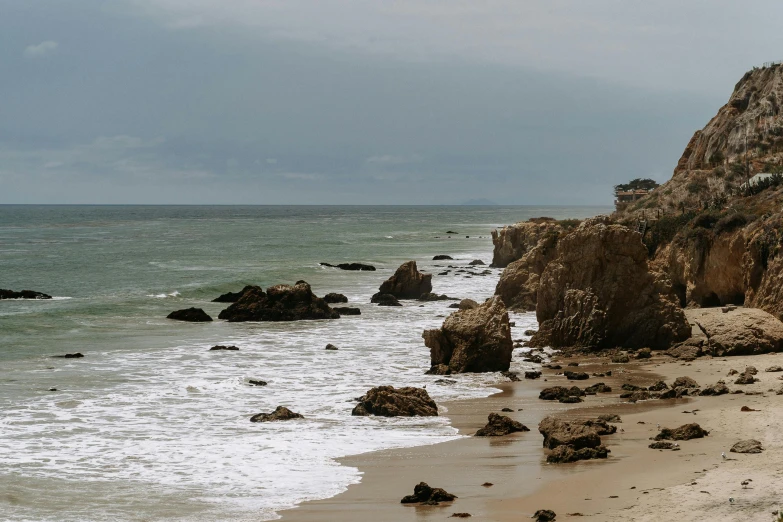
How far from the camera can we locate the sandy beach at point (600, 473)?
1110cm

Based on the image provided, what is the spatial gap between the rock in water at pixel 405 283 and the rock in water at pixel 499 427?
24.9 m

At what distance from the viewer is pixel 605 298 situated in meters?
25.0

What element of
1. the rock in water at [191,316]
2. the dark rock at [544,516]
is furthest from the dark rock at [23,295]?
the dark rock at [544,516]

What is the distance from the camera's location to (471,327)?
22656 mm

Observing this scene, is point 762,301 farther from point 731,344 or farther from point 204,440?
point 204,440

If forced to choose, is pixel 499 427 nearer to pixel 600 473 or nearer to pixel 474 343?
pixel 600 473

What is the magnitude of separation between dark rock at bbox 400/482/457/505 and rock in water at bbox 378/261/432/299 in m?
28.7

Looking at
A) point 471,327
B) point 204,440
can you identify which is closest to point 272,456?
point 204,440

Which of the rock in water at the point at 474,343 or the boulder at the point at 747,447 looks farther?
the rock in water at the point at 474,343

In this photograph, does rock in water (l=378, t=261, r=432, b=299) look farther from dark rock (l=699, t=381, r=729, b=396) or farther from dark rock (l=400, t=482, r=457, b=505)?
dark rock (l=400, t=482, r=457, b=505)

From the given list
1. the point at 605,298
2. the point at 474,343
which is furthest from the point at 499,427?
the point at 605,298

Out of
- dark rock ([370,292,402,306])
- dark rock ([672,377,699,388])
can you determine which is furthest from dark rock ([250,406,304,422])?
dark rock ([370,292,402,306])

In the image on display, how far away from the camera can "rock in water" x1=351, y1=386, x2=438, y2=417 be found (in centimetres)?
1753

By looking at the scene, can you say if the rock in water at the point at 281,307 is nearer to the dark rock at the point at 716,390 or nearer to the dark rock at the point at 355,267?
the dark rock at the point at 716,390
